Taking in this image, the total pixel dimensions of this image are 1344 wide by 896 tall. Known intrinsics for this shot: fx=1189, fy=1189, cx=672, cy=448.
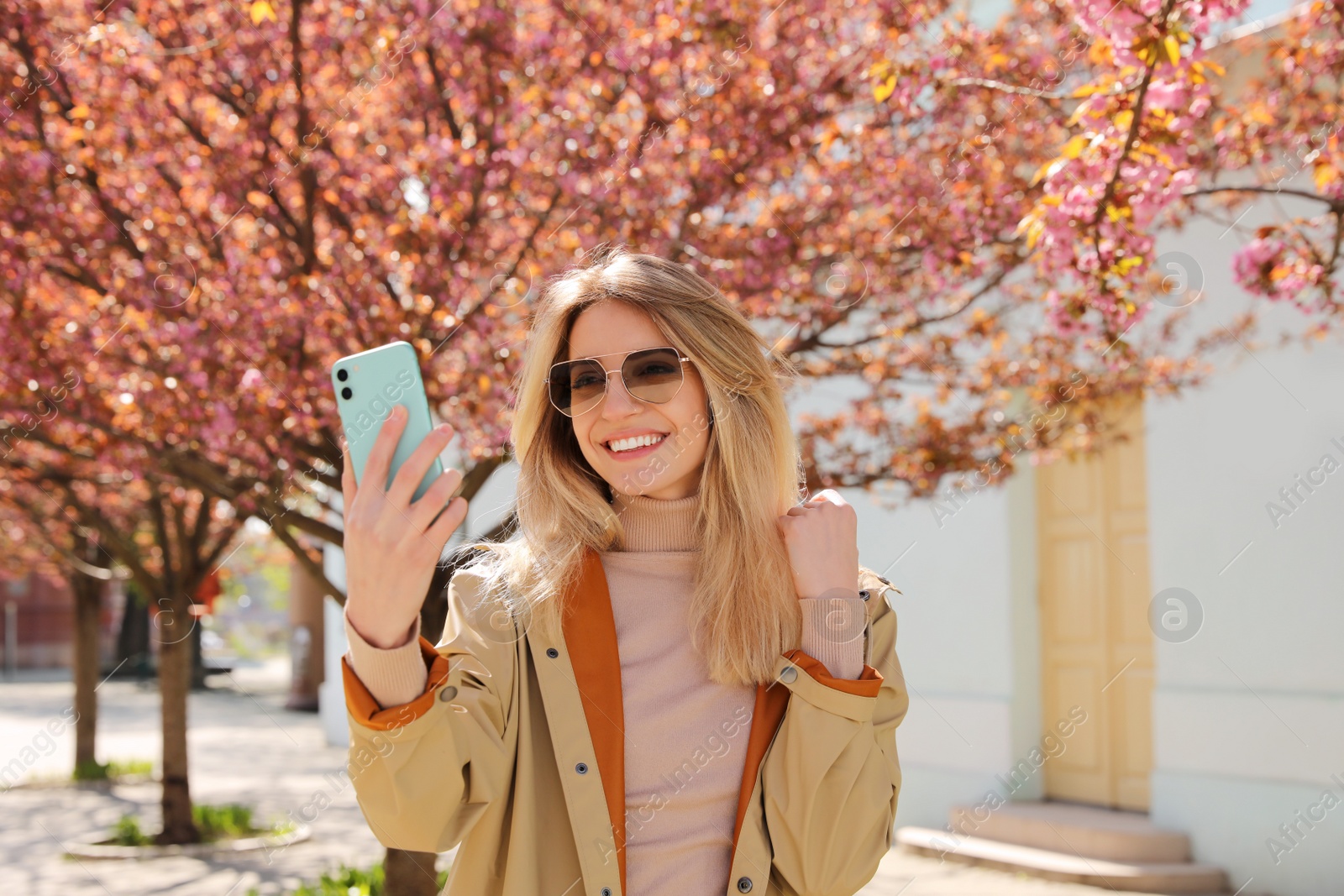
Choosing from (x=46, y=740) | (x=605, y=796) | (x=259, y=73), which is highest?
(x=259, y=73)

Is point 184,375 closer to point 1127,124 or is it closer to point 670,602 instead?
point 670,602

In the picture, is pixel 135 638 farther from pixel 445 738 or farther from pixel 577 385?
pixel 445 738

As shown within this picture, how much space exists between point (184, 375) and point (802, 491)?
10.1 feet

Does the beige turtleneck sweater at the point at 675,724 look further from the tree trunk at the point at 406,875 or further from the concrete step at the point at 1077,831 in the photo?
the concrete step at the point at 1077,831

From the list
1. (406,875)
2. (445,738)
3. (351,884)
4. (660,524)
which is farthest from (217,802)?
(445,738)

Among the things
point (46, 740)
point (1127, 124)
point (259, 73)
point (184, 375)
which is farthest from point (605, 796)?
point (46, 740)

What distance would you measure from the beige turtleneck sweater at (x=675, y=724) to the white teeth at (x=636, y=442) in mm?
201

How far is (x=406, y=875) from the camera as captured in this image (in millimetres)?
5191

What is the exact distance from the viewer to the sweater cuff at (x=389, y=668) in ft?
5.28

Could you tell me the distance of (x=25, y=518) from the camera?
10.9m

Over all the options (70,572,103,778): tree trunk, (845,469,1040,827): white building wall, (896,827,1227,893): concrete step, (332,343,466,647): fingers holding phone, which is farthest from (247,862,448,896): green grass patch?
(70,572,103,778): tree trunk

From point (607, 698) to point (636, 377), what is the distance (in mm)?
590

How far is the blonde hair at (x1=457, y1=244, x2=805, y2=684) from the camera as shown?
2076 mm

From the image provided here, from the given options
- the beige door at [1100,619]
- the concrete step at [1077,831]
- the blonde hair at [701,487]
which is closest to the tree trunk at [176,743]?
the concrete step at [1077,831]
